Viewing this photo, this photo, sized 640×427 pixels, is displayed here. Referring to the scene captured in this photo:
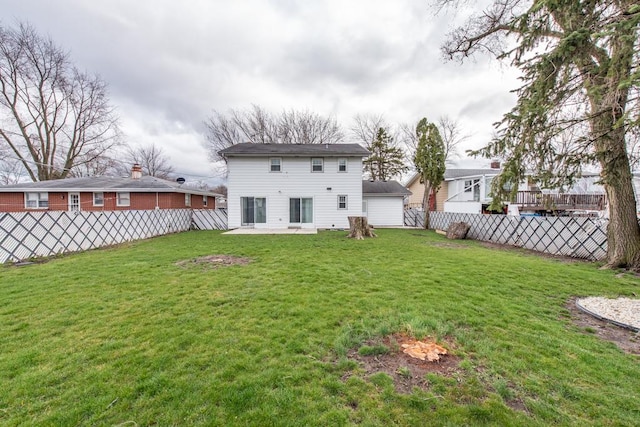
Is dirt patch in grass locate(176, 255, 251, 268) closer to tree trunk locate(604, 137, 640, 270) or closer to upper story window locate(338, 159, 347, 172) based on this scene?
tree trunk locate(604, 137, 640, 270)

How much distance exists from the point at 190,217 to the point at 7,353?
1576 centimetres

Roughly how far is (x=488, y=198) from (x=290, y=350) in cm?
1927

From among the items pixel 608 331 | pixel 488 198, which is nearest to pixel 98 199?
pixel 608 331

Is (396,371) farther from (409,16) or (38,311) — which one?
(409,16)

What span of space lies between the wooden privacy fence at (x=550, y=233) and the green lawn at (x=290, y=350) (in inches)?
108

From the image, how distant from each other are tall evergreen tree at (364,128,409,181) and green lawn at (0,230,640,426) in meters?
24.5

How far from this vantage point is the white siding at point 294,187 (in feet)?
51.3

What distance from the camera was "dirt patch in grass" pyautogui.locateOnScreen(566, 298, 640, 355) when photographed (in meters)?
2.94

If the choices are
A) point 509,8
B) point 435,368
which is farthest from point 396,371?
point 509,8

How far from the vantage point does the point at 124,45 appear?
10.4m

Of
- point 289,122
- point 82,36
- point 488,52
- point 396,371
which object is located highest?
point 289,122

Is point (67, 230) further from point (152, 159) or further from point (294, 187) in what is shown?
point (152, 159)

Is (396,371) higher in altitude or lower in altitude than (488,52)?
lower

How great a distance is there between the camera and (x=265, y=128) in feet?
86.5
